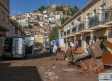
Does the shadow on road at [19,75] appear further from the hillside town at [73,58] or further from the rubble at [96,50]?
the rubble at [96,50]

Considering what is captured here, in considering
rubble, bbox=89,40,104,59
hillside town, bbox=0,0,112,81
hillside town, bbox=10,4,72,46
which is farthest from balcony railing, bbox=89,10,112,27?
hillside town, bbox=10,4,72,46

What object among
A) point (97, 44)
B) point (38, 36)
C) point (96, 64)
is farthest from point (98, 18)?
point (38, 36)

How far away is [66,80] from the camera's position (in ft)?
20.4

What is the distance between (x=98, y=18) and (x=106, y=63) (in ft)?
24.7

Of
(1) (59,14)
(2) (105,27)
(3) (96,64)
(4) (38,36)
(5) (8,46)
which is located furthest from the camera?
(1) (59,14)

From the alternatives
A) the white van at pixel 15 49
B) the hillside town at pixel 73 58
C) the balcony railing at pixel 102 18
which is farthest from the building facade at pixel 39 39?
the balcony railing at pixel 102 18

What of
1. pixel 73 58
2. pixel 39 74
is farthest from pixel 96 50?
pixel 39 74

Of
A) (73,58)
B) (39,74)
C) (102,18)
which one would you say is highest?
(102,18)

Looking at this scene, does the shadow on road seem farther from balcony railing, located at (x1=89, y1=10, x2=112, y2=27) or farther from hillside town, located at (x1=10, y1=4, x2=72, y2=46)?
hillside town, located at (x1=10, y1=4, x2=72, y2=46)

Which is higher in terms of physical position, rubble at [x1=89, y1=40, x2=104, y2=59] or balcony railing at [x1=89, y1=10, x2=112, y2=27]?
balcony railing at [x1=89, y1=10, x2=112, y2=27]

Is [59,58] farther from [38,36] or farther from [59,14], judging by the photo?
[59,14]

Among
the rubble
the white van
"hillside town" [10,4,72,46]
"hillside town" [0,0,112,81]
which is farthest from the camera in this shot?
"hillside town" [10,4,72,46]

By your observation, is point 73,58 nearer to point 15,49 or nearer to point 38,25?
point 15,49

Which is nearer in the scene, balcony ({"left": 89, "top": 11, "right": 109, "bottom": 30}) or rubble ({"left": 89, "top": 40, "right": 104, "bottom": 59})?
rubble ({"left": 89, "top": 40, "right": 104, "bottom": 59})
